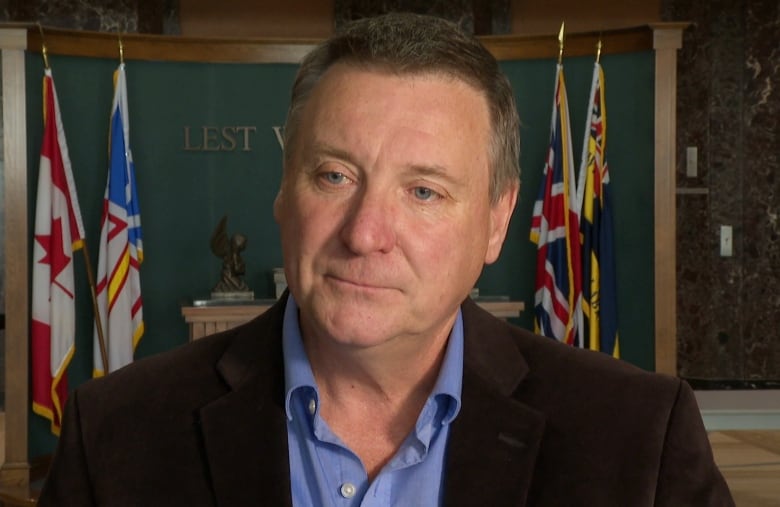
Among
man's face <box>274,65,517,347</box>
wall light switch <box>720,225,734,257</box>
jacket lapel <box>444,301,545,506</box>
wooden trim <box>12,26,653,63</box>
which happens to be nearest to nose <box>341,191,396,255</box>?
man's face <box>274,65,517,347</box>

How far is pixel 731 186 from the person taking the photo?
27.7ft

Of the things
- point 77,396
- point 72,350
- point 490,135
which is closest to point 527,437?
point 490,135

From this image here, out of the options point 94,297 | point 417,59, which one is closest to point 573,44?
point 94,297

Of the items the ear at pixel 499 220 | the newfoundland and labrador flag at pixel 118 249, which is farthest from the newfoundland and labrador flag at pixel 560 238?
the ear at pixel 499 220

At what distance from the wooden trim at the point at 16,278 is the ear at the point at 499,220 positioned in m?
4.60

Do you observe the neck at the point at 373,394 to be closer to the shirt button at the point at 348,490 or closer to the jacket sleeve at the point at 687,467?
the shirt button at the point at 348,490

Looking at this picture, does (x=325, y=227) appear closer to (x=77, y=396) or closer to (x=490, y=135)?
(x=490, y=135)

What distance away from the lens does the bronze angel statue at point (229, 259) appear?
6367 mm

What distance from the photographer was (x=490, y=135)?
1566 mm

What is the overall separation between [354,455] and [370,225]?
33 cm

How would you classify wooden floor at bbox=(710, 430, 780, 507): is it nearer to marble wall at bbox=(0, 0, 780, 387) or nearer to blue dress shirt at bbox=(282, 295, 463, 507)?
marble wall at bbox=(0, 0, 780, 387)

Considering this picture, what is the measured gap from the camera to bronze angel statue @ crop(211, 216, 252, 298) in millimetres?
6367

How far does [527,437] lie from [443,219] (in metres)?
0.33

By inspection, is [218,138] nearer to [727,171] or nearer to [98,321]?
[98,321]
